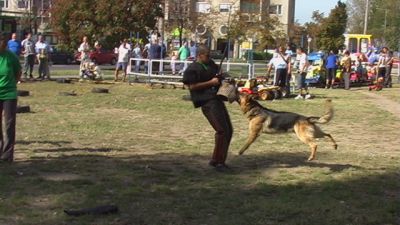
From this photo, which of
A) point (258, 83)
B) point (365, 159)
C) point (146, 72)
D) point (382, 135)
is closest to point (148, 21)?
point (146, 72)

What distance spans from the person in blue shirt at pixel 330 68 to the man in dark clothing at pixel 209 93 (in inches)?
807

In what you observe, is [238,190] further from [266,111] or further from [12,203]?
[12,203]

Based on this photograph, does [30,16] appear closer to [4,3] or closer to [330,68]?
[4,3]

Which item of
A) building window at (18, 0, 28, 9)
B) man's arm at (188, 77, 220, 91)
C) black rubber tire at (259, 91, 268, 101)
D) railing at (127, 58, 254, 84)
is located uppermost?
building window at (18, 0, 28, 9)

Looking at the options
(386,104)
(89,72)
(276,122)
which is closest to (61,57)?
(89,72)

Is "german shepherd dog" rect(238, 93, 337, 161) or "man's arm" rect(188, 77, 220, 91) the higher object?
"man's arm" rect(188, 77, 220, 91)

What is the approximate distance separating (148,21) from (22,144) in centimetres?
2692

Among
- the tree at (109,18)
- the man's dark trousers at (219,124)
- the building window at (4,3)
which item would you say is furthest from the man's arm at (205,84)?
the building window at (4,3)

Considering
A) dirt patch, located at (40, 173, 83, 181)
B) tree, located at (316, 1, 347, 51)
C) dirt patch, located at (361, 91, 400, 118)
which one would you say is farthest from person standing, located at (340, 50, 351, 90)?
tree, located at (316, 1, 347, 51)

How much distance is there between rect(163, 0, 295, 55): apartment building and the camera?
50156 millimetres

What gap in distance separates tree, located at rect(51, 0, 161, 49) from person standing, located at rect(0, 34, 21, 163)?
1088 inches

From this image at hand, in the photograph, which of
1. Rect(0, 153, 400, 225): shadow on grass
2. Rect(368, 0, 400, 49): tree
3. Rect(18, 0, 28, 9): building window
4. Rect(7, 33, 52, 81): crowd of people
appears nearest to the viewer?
Rect(0, 153, 400, 225): shadow on grass

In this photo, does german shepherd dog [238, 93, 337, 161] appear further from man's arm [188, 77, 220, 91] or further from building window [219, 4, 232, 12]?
building window [219, 4, 232, 12]

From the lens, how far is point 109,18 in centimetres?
3638
